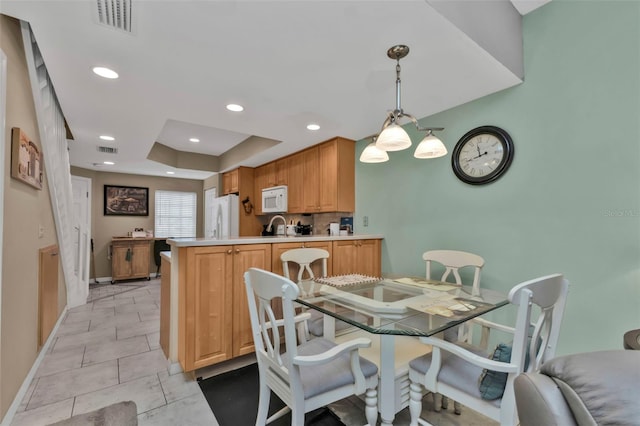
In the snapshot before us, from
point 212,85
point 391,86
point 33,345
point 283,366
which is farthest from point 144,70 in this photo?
point 33,345

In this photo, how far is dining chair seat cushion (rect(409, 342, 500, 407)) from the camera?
52.5 inches

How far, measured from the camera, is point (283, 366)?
136cm

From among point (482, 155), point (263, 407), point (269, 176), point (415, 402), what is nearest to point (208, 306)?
point (263, 407)

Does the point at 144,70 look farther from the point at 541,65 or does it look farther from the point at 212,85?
the point at 541,65

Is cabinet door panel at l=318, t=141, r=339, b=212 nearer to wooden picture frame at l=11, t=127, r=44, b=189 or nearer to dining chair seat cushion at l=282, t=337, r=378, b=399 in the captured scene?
dining chair seat cushion at l=282, t=337, r=378, b=399

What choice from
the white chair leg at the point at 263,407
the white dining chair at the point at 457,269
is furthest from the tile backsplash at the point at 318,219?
the white chair leg at the point at 263,407

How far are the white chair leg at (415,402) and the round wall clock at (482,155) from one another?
174 cm

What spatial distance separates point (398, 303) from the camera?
1.71 m

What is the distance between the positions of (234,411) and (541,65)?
3250mm

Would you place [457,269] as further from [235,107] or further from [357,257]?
[235,107]

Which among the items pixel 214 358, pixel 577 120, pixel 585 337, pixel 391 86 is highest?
pixel 391 86

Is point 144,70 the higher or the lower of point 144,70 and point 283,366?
the higher

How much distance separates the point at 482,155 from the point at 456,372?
181cm

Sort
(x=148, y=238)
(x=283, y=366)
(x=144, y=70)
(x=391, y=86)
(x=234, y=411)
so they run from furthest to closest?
(x=148, y=238) → (x=391, y=86) → (x=144, y=70) → (x=234, y=411) → (x=283, y=366)
